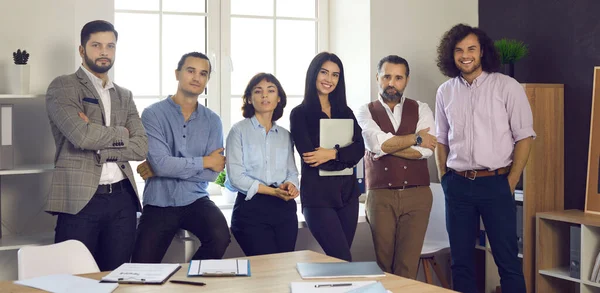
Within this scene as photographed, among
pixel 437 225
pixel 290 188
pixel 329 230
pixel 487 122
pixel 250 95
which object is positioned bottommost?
pixel 437 225

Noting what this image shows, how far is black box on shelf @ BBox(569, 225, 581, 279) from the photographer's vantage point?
3867 mm

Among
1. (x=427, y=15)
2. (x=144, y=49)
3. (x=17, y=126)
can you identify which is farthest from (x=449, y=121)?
(x=17, y=126)

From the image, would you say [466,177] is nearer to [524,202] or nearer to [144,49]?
[524,202]

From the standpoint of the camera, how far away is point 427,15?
4.94 metres

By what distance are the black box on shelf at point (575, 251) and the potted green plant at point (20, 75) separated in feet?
10.4

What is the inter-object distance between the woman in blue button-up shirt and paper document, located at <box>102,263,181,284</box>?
113 cm

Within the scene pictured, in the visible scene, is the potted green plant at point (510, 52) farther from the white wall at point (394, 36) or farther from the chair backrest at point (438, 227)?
the chair backrest at point (438, 227)

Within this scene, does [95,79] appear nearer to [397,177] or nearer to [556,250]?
[397,177]

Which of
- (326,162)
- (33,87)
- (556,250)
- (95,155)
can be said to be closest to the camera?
(95,155)

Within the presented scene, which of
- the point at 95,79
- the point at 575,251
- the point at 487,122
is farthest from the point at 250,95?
the point at 575,251

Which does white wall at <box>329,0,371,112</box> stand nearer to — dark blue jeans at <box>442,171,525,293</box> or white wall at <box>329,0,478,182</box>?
white wall at <box>329,0,478,182</box>

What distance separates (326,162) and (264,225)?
1.55 ft

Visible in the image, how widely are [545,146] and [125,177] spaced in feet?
8.48

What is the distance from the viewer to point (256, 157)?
3.60 meters
